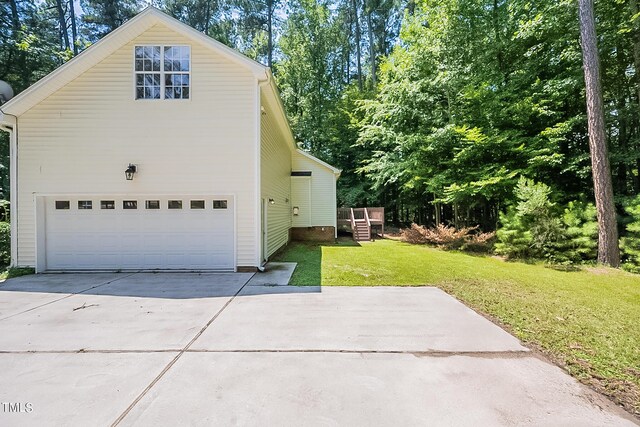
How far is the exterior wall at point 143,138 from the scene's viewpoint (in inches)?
287

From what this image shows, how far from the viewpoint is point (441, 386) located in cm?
253

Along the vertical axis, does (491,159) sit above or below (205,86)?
below

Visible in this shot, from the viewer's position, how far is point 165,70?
7355mm

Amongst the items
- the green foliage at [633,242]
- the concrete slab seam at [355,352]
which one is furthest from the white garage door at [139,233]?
the green foliage at [633,242]

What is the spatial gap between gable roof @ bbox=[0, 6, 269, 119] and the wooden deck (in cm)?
971

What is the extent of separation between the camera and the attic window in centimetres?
736

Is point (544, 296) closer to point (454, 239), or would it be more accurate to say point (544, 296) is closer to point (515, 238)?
point (515, 238)

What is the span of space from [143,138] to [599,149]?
1265 centimetres

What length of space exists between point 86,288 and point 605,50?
17.6 meters

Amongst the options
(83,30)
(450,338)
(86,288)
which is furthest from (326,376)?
(83,30)

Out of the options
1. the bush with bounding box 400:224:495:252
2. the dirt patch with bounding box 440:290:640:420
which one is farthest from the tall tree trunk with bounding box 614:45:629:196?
the dirt patch with bounding box 440:290:640:420

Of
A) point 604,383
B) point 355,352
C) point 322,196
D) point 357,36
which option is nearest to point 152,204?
point 355,352

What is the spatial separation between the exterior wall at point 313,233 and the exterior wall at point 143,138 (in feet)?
23.6

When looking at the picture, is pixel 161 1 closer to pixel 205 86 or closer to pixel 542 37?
pixel 205 86
